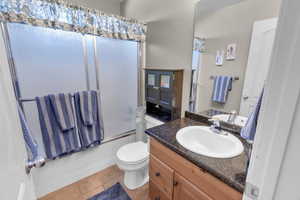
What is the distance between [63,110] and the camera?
1.53 meters

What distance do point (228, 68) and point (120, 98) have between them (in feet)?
4.84

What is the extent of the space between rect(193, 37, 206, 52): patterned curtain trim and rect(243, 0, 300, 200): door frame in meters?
1.15

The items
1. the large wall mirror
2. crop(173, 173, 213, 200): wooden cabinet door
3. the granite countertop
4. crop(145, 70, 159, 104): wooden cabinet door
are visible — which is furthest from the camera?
crop(145, 70, 159, 104): wooden cabinet door

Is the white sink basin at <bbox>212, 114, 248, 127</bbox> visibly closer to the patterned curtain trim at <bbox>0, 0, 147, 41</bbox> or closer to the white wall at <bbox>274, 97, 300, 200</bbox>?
the white wall at <bbox>274, 97, 300, 200</bbox>

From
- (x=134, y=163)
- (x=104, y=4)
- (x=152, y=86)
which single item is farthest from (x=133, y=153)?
(x=104, y=4)

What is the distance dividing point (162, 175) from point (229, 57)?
118 cm

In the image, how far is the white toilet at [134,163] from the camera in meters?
1.53

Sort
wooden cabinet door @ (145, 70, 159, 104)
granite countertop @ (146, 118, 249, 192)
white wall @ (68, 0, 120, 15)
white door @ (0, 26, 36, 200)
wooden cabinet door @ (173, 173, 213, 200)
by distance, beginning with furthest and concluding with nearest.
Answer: white wall @ (68, 0, 120, 15) → wooden cabinet door @ (145, 70, 159, 104) → wooden cabinet door @ (173, 173, 213, 200) → granite countertop @ (146, 118, 249, 192) → white door @ (0, 26, 36, 200)

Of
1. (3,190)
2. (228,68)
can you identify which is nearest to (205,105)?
(228,68)

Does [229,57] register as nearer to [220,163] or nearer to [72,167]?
[220,163]

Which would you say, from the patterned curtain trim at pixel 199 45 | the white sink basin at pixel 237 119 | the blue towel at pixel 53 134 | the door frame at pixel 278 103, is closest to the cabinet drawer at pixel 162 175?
the white sink basin at pixel 237 119

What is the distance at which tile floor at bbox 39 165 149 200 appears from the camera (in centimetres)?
158

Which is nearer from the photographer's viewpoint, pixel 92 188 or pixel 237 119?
pixel 237 119

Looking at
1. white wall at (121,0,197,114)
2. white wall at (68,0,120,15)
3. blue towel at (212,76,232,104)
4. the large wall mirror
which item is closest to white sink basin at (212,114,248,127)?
the large wall mirror
